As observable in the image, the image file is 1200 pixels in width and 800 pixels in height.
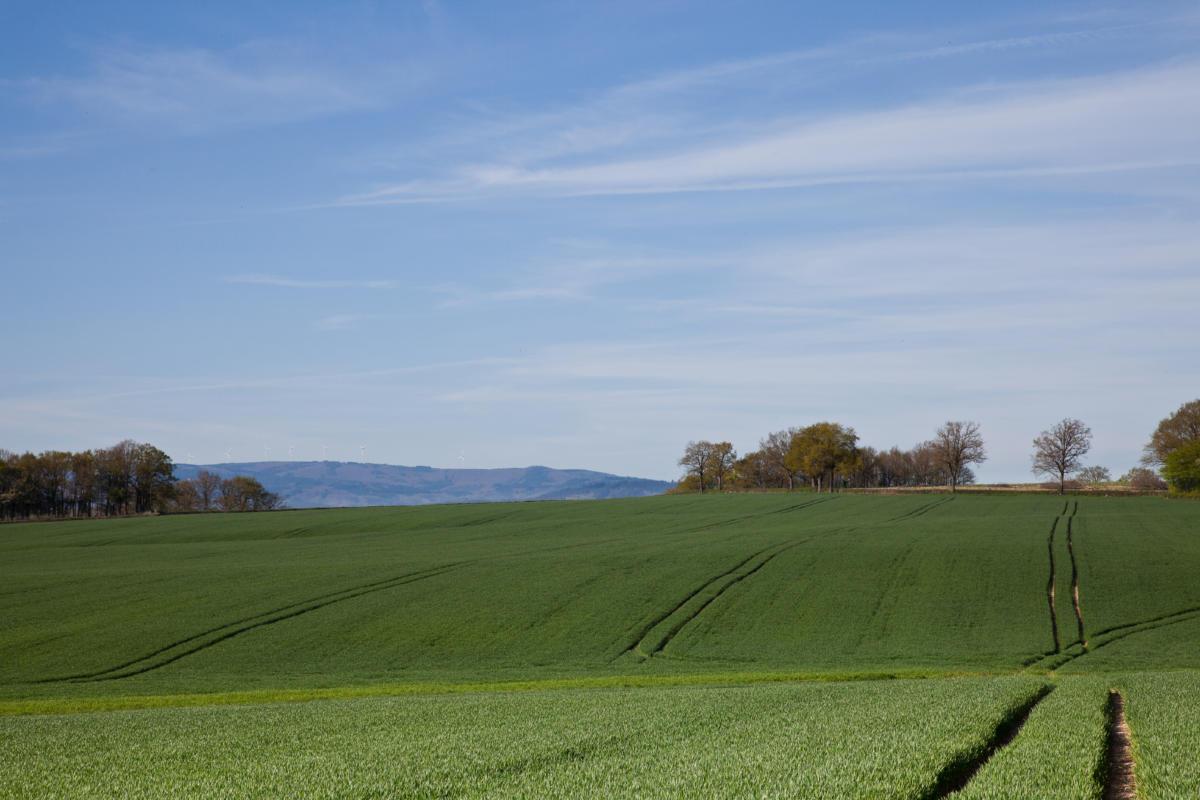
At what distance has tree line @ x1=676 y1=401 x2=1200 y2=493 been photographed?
13512 centimetres

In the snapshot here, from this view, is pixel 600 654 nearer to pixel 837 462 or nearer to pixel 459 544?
pixel 459 544

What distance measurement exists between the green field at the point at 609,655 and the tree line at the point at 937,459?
50823 mm

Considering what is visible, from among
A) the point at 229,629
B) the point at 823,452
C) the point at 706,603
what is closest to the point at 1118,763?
the point at 706,603

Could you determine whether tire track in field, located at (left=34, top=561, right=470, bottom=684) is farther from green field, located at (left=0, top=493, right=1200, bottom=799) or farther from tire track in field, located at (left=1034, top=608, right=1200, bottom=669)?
tire track in field, located at (left=1034, top=608, right=1200, bottom=669)

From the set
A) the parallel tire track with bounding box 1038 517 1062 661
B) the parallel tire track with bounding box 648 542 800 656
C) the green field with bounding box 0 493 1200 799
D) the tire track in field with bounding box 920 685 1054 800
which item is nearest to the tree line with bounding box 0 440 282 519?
the green field with bounding box 0 493 1200 799

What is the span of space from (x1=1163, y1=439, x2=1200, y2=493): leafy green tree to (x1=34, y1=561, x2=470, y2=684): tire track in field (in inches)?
3714

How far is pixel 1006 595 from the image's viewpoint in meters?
47.8

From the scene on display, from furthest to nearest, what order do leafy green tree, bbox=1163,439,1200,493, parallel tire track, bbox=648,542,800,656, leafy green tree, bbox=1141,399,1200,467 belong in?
leafy green tree, bbox=1141,399,1200,467 < leafy green tree, bbox=1163,439,1200,493 < parallel tire track, bbox=648,542,800,656

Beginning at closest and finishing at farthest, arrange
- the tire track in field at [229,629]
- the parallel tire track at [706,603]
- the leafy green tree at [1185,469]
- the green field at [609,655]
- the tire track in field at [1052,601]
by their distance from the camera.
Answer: the green field at [609,655]
the tire track in field at [229,629]
the tire track in field at [1052,601]
the parallel tire track at [706,603]
the leafy green tree at [1185,469]

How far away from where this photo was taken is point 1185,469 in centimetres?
11219

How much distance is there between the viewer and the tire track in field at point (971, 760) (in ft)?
38.8

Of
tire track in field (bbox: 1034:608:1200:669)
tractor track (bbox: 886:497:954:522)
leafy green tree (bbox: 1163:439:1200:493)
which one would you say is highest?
leafy green tree (bbox: 1163:439:1200:493)

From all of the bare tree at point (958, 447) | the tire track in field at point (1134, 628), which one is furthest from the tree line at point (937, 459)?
the tire track in field at point (1134, 628)

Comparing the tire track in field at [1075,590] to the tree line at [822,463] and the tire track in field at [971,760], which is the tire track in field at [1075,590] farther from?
the tree line at [822,463]
